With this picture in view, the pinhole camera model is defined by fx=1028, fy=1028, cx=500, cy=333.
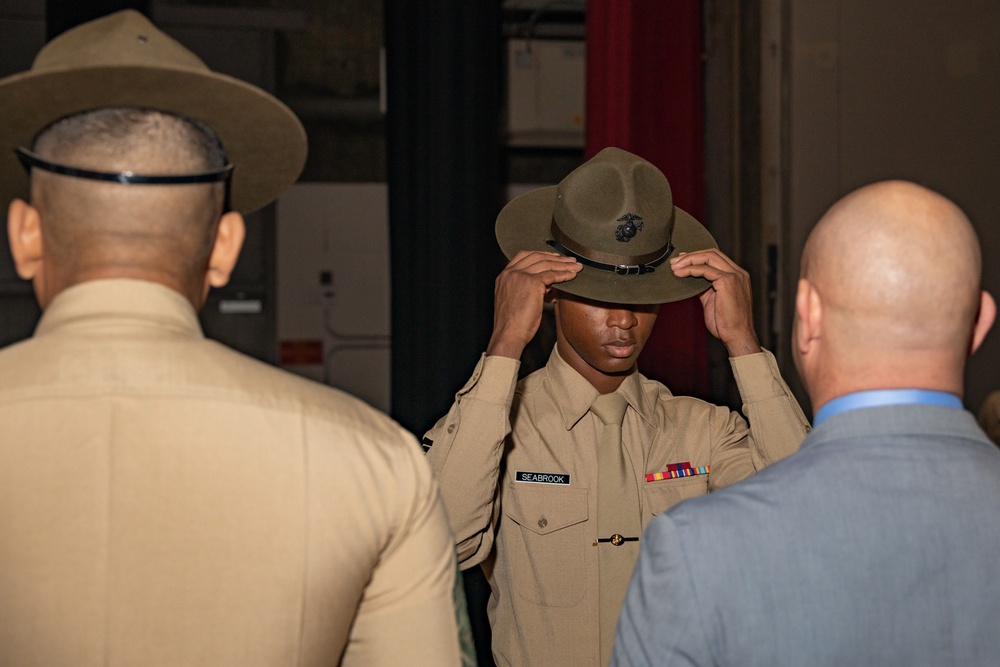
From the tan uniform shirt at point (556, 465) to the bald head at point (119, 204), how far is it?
0.73 metres

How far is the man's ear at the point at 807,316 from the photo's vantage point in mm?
1011

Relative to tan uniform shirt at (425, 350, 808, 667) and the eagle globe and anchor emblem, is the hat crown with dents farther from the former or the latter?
tan uniform shirt at (425, 350, 808, 667)

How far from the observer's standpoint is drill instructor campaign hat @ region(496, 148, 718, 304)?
1721 mm

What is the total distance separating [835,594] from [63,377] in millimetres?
699

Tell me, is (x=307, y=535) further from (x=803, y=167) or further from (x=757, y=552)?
(x=803, y=167)

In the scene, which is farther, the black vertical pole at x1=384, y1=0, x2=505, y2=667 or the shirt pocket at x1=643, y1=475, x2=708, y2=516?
the black vertical pole at x1=384, y1=0, x2=505, y2=667

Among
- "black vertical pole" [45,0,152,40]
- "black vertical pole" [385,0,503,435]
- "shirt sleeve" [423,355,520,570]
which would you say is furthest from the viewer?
"black vertical pole" [385,0,503,435]

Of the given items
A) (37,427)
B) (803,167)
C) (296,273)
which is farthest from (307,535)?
(296,273)

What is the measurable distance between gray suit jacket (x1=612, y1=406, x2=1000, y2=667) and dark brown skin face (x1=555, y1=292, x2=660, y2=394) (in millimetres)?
809

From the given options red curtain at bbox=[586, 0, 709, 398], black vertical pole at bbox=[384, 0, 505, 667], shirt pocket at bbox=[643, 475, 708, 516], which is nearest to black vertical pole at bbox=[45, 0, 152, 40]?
black vertical pole at bbox=[384, 0, 505, 667]

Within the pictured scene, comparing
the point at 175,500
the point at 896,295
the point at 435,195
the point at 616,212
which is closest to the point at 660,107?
the point at 435,195

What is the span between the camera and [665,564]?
95 centimetres

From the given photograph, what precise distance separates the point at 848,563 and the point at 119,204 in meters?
0.72

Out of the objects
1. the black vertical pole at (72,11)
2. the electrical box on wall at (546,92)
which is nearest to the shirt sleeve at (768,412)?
the black vertical pole at (72,11)
